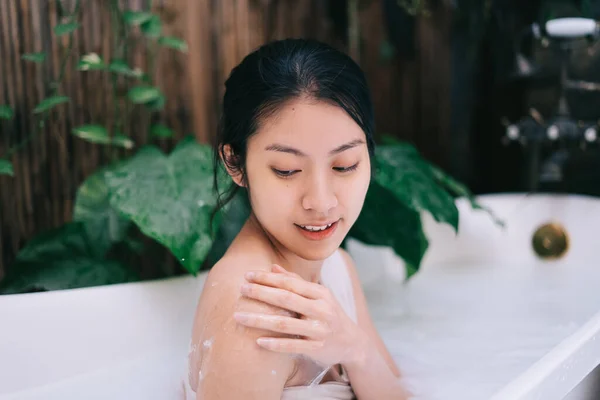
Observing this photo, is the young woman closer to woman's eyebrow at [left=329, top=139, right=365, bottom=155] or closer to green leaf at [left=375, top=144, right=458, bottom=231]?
woman's eyebrow at [left=329, top=139, right=365, bottom=155]

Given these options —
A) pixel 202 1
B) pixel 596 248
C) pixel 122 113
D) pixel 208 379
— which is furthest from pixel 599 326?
pixel 202 1

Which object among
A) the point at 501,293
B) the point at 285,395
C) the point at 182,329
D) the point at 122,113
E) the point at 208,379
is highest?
the point at 122,113

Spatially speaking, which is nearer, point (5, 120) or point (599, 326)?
point (599, 326)

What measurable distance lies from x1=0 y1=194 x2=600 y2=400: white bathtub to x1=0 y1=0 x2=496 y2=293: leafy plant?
0.17m

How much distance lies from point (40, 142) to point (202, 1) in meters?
0.76

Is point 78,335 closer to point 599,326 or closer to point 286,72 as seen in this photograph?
point 286,72

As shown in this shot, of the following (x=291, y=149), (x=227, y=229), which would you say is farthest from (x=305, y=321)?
(x=227, y=229)

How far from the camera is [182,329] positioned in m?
1.46

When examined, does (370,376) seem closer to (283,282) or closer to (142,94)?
(283,282)

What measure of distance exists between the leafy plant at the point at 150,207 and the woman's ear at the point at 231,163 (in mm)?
329

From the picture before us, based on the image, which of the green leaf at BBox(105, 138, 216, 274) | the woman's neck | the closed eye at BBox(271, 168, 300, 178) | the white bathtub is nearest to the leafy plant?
the green leaf at BBox(105, 138, 216, 274)

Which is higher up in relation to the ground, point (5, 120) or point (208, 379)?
point (5, 120)

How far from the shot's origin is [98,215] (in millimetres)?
1570

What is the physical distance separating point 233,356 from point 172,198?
0.71 metres
